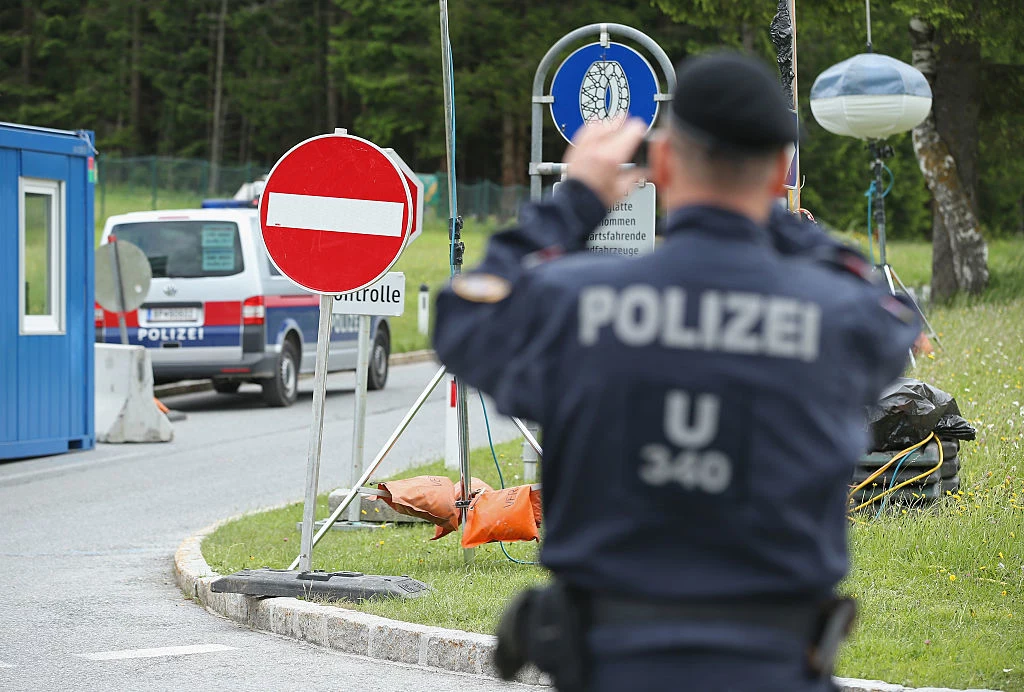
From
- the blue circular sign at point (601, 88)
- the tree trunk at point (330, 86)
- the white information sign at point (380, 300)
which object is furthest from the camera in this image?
the tree trunk at point (330, 86)

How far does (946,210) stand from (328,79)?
43.8 m

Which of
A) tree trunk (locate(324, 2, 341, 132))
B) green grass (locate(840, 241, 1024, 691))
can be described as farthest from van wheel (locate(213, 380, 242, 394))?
tree trunk (locate(324, 2, 341, 132))

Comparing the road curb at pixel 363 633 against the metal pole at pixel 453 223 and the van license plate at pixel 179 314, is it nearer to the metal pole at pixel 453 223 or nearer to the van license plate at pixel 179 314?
the metal pole at pixel 453 223

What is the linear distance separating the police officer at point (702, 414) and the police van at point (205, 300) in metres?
14.3

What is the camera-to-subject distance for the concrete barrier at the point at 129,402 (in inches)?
563

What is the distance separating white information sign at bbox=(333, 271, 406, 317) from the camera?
914cm

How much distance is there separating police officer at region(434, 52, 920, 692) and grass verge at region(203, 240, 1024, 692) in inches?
135

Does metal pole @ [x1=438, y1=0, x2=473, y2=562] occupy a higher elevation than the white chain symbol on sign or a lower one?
lower

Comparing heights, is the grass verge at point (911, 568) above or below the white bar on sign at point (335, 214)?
below

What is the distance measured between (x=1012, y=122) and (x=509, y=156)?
33894 millimetres

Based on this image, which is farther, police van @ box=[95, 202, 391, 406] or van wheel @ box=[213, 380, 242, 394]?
van wheel @ box=[213, 380, 242, 394]

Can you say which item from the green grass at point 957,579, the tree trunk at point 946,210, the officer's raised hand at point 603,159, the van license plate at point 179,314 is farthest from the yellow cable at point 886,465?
the tree trunk at point 946,210

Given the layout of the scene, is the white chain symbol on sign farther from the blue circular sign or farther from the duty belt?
the duty belt

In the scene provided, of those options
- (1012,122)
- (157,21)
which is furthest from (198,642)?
(157,21)
